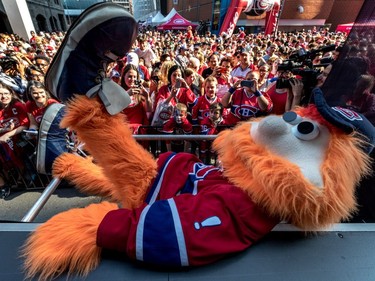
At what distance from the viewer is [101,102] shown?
1.02 m

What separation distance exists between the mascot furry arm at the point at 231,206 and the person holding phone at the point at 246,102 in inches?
79.0

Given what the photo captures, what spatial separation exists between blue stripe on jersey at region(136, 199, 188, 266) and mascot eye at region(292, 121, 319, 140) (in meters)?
0.57

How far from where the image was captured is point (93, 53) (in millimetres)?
965

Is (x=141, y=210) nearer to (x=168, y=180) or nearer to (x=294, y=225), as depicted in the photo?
(x=168, y=180)

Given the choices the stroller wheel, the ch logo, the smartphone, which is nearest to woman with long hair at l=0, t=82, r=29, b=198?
the stroller wheel

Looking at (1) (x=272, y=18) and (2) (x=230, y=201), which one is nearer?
(2) (x=230, y=201)

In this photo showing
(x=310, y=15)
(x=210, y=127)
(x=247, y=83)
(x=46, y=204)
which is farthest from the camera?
(x=310, y=15)

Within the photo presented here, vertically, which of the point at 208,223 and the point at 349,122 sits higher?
the point at 349,122

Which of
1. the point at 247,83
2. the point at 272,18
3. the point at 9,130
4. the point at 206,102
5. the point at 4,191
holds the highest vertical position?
the point at 247,83

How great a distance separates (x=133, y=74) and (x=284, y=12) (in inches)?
1184

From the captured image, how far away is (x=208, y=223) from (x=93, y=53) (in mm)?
833

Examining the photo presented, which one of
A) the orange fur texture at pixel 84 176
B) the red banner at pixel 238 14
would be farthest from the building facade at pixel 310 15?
the orange fur texture at pixel 84 176

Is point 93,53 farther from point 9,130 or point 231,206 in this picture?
point 9,130

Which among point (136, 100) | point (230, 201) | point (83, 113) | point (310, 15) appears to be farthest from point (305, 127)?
point (310, 15)
